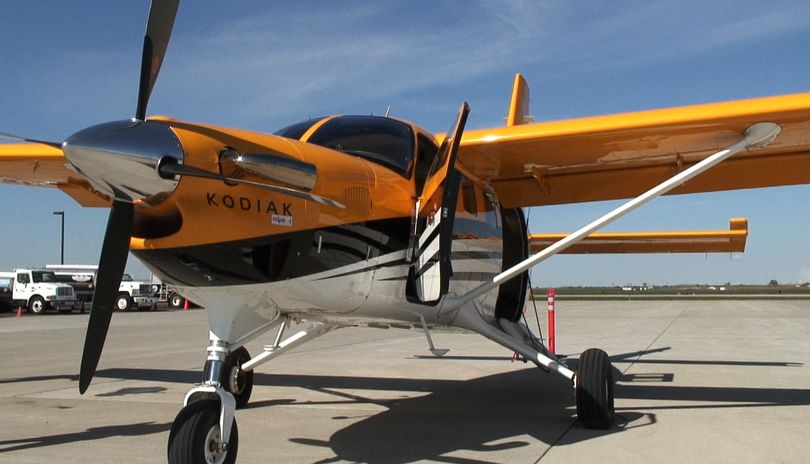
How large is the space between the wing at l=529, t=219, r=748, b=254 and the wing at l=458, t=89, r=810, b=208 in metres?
Answer: 2.09

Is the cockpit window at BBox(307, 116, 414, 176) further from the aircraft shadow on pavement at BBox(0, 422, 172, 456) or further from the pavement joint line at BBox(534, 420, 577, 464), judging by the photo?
the aircraft shadow on pavement at BBox(0, 422, 172, 456)

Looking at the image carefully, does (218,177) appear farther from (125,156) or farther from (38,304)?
(38,304)

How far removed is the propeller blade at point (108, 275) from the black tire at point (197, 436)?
Answer: 665 millimetres

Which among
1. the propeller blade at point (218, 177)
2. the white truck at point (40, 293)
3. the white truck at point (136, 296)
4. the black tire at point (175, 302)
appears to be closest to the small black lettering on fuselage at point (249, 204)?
the propeller blade at point (218, 177)

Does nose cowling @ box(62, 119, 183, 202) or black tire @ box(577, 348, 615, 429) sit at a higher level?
nose cowling @ box(62, 119, 183, 202)

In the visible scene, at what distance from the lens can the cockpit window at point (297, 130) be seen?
18.0ft

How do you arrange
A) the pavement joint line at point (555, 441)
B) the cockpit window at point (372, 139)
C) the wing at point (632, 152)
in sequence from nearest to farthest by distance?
the pavement joint line at point (555, 441) → the cockpit window at point (372, 139) → the wing at point (632, 152)

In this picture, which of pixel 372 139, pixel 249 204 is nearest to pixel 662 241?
pixel 372 139

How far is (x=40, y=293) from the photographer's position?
3228 centimetres

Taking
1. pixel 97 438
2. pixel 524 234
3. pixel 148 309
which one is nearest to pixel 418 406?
pixel 524 234

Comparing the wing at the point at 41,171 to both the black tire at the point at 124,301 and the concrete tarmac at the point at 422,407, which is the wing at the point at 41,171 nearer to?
the concrete tarmac at the point at 422,407

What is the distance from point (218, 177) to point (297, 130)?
6.14 ft

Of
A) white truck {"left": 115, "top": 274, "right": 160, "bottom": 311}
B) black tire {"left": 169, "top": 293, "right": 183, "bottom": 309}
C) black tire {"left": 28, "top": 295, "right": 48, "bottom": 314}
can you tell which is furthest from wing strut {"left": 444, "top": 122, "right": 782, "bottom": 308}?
black tire {"left": 169, "top": 293, "right": 183, "bottom": 309}

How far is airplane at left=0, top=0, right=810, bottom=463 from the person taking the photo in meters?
3.89
